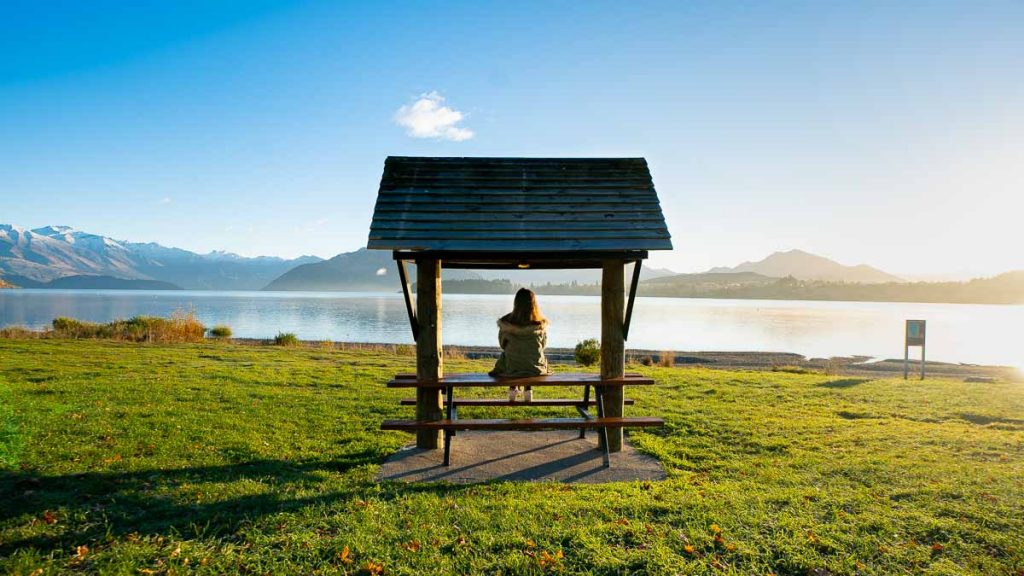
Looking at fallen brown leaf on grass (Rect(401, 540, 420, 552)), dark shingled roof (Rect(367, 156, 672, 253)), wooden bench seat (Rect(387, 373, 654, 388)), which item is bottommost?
fallen brown leaf on grass (Rect(401, 540, 420, 552))

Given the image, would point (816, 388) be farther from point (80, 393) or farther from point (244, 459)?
point (80, 393)

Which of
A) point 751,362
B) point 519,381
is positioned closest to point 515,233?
point 519,381

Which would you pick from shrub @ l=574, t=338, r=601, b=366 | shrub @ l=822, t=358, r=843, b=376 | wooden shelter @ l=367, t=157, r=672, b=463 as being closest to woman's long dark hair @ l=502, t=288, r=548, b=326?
wooden shelter @ l=367, t=157, r=672, b=463

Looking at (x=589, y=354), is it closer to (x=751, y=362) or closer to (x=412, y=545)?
(x=751, y=362)

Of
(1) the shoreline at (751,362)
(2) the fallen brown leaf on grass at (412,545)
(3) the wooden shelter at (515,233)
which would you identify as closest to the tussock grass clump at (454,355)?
(1) the shoreline at (751,362)

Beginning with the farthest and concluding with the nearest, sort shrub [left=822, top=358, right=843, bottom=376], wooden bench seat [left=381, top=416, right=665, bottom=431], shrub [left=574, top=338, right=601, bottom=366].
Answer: shrub [left=822, top=358, right=843, bottom=376] < shrub [left=574, top=338, right=601, bottom=366] < wooden bench seat [left=381, top=416, right=665, bottom=431]

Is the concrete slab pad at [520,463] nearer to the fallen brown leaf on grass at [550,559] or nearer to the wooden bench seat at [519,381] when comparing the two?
the wooden bench seat at [519,381]

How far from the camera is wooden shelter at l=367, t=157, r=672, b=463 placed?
680cm

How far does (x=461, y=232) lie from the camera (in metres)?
6.97

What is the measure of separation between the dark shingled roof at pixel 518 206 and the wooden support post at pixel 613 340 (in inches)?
24.5

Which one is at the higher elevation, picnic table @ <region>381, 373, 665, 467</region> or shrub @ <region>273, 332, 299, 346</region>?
picnic table @ <region>381, 373, 665, 467</region>

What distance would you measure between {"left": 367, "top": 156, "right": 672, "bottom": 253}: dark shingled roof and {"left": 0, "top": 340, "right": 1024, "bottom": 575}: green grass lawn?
285 centimetres

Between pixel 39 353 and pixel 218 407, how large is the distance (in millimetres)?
10275

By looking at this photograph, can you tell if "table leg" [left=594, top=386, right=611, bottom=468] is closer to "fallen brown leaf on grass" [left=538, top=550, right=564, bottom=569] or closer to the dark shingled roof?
the dark shingled roof
